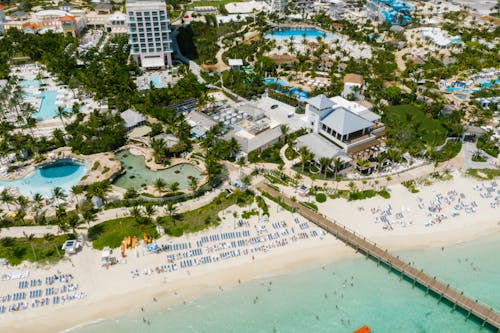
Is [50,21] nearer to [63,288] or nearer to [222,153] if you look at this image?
[222,153]

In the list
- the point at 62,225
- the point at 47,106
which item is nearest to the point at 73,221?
the point at 62,225

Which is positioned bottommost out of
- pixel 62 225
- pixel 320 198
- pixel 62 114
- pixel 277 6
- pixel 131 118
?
pixel 320 198

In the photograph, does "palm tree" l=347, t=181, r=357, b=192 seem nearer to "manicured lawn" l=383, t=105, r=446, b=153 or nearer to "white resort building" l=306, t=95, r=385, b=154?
"white resort building" l=306, t=95, r=385, b=154

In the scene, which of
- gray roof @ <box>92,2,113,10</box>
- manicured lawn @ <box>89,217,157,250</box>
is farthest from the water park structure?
manicured lawn @ <box>89,217,157,250</box>

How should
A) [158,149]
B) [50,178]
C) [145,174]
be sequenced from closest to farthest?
[50,178] → [158,149] → [145,174]

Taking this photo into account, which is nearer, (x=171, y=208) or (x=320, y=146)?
(x=171, y=208)

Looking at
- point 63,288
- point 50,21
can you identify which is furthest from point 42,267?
point 50,21

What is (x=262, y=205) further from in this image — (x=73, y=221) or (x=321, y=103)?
(x=73, y=221)
